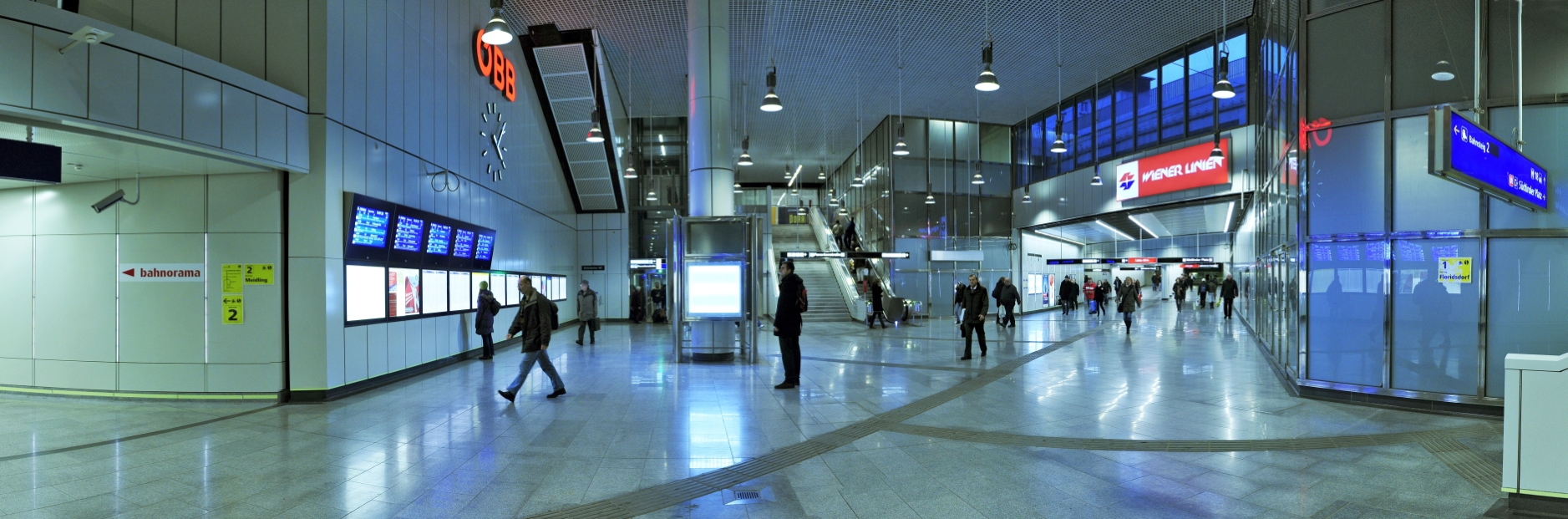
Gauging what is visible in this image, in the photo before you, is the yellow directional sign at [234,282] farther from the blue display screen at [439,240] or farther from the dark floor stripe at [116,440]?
the blue display screen at [439,240]

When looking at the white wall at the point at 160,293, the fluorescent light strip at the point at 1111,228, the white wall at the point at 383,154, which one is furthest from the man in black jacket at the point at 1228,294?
the white wall at the point at 160,293

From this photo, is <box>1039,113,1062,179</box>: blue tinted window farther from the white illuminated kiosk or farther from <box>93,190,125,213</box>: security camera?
<box>93,190,125,213</box>: security camera

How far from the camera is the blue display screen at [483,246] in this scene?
1379 centimetres

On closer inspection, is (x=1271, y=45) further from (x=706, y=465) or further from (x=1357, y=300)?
(x=706, y=465)

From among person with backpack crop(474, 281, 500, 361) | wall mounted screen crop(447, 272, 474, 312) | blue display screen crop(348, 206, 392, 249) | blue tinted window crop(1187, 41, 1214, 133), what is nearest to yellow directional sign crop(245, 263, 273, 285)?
blue display screen crop(348, 206, 392, 249)

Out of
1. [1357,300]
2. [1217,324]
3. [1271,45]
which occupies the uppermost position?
[1271,45]

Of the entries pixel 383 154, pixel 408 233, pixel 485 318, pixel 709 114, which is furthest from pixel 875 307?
pixel 383 154

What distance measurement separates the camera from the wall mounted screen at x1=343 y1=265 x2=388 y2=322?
9203mm

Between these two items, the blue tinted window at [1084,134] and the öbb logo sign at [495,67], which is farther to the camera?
the blue tinted window at [1084,134]

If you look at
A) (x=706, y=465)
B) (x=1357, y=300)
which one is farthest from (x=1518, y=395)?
(x=706, y=465)

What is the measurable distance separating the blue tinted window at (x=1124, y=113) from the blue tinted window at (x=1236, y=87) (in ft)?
9.71

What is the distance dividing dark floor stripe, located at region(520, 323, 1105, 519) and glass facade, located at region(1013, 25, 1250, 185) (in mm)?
13920

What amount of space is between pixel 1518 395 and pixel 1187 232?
25.0 metres

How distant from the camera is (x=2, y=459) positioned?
5.76m
